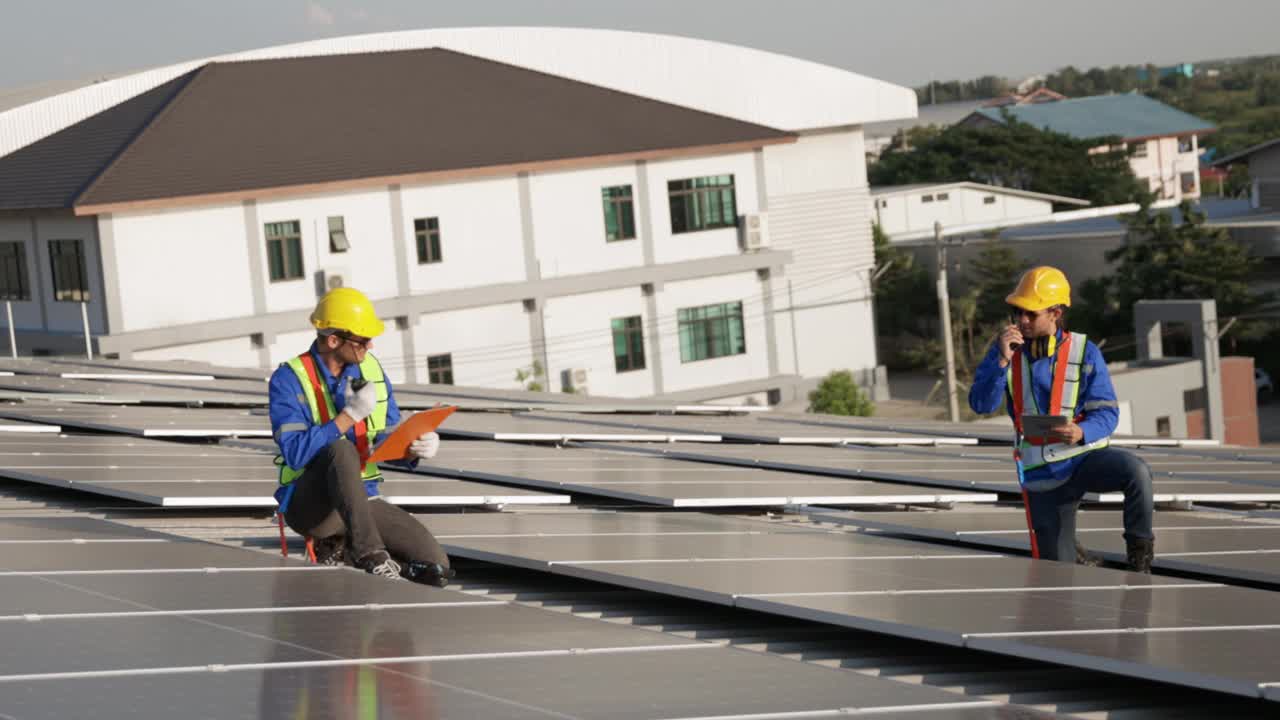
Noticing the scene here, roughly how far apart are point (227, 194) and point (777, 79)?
22.3 m

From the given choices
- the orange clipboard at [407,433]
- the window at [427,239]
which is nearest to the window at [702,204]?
the window at [427,239]

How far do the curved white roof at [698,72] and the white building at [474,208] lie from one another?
8 centimetres

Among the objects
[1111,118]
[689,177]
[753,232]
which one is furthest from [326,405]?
[1111,118]

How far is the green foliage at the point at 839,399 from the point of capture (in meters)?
50.4

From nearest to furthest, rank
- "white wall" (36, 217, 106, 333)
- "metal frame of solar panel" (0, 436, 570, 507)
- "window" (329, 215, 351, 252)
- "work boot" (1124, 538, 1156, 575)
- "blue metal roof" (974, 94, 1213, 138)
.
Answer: "work boot" (1124, 538, 1156, 575), "metal frame of solar panel" (0, 436, 570, 507), "white wall" (36, 217, 106, 333), "window" (329, 215, 351, 252), "blue metal roof" (974, 94, 1213, 138)

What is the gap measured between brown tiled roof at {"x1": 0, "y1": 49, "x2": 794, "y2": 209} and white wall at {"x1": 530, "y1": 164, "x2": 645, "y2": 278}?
30.6 inches

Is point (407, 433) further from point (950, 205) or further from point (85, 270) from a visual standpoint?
point (950, 205)

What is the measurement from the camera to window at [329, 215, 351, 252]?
43.9 m

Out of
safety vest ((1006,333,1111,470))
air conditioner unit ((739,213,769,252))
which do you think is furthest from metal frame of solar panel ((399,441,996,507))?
air conditioner unit ((739,213,769,252))

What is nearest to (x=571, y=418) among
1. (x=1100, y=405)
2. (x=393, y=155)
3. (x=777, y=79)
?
(x=1100, y=405)

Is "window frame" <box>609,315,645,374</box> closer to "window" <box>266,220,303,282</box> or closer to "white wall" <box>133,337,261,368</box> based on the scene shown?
"window" <box>266,220,303,282</box>

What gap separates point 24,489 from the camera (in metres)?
11.2

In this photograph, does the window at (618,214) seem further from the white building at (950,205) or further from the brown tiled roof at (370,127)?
the white building at (950,205)

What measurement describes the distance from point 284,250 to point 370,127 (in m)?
5.56
